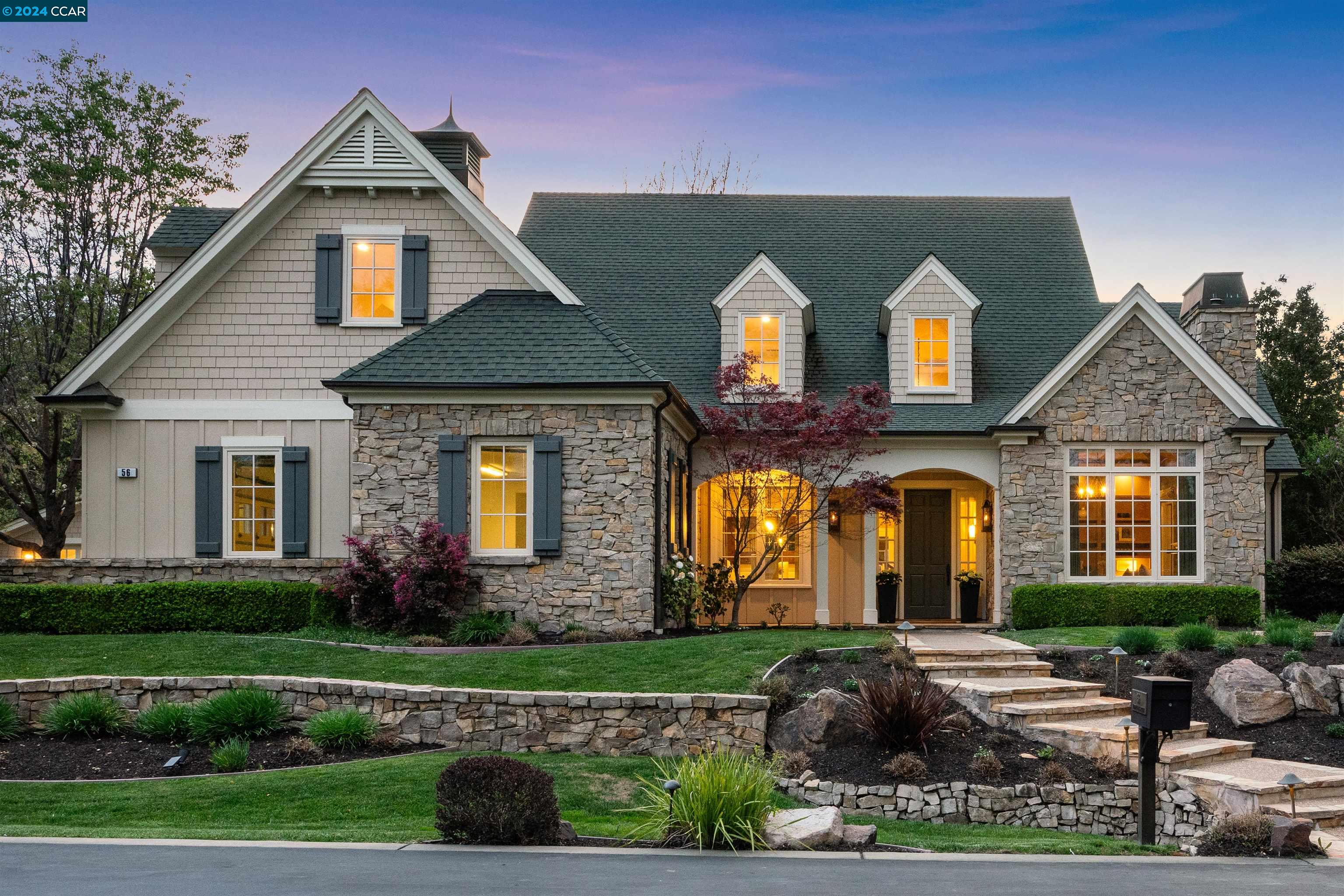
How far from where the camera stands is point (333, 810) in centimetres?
806

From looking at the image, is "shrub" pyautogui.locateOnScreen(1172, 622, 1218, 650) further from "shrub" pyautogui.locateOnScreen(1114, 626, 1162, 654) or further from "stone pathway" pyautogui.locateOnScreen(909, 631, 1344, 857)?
"stone pathway" pyautogui.locateOnScreen(909, 631, 1344, 857)

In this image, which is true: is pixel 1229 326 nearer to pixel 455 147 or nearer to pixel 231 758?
pixel 455 147

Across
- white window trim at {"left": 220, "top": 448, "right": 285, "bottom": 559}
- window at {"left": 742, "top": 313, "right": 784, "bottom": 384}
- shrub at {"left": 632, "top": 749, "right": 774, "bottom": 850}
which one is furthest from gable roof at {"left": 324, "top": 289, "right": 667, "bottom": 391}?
shrub at {"left": 632, "top": 749, "right": 774, "bottom": 850}

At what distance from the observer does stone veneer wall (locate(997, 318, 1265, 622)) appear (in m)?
16.0

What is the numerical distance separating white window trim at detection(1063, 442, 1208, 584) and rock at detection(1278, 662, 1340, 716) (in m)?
5.52

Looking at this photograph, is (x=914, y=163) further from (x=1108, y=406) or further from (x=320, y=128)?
(x=320, y=128)

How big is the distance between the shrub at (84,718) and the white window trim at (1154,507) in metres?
12.5

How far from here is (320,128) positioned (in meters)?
15.7

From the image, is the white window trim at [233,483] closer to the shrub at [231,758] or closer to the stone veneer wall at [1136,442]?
→ the shrub at [231,758]

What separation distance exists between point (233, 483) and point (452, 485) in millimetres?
3758

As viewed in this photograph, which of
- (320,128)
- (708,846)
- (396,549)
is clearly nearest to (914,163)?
(320,128)

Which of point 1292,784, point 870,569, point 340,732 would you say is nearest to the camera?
point 1292,784

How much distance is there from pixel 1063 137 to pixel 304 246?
12986 millimetres

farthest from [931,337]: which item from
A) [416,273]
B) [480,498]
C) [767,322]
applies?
[416,273]
